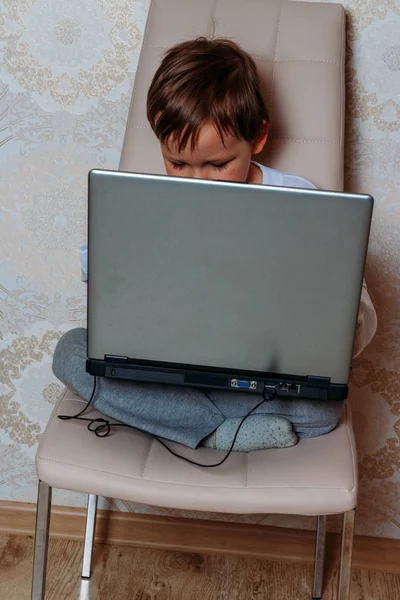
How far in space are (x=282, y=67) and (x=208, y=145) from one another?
244mm

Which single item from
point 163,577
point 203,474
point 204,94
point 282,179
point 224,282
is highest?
point 204,94

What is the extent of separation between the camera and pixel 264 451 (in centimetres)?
119

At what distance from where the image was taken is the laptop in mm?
981

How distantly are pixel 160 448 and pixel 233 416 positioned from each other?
0.12 m

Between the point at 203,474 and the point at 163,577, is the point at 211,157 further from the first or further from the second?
the point at 163,577

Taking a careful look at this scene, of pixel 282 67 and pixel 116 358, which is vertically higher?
pixel 282 67

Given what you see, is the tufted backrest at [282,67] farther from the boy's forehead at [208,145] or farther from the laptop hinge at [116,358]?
the laptop hinge at [116,358]

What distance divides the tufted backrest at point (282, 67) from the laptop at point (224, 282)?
38cm

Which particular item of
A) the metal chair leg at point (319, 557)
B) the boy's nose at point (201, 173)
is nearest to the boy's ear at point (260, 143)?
the boy's nose at point (201, 173)

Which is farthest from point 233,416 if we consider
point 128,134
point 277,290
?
point 128,134

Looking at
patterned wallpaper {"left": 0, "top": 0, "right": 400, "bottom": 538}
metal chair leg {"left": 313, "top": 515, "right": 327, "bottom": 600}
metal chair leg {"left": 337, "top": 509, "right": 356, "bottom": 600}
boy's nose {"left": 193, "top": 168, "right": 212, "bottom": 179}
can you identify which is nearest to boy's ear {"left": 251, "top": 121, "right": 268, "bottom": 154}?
boy's nose {"left": 193, "top": 168, "right": 212, "bottom": 179}

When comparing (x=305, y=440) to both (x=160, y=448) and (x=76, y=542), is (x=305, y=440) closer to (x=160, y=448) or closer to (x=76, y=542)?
(x=160, y=448)

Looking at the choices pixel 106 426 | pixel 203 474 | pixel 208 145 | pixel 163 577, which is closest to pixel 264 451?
pixel 203 474

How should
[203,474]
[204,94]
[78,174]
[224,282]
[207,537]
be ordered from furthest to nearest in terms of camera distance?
[207,537] → [78,174] → [204,94] → [203,474] → [224,282]
